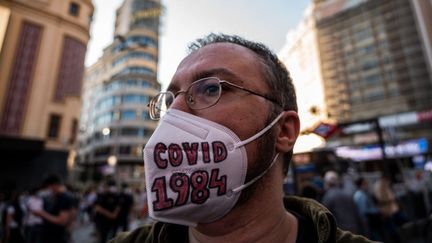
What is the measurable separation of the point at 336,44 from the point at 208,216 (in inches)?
1938

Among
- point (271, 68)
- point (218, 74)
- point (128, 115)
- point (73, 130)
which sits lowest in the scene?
point (218, 74)

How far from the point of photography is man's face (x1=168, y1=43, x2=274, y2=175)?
1278mm

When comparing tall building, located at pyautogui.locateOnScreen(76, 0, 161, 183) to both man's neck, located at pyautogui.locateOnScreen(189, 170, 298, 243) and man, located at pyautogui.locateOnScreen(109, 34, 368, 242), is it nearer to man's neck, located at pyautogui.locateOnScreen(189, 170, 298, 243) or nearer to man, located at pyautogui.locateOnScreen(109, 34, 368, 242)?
man, located at pyautogui.locateOnScreen(109, 34, 368, 242)

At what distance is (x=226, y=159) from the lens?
1.19 metres

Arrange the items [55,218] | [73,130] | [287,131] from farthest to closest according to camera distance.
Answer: [73,130] < [55,218] < [287,131]

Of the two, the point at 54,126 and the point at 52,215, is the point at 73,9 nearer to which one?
the point at 54,126

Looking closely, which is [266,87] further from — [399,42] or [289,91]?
[399,42]

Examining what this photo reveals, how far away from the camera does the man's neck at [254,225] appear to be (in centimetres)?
119

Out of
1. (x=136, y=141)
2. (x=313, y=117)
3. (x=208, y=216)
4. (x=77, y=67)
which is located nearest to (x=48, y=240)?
(x=208, y=216)

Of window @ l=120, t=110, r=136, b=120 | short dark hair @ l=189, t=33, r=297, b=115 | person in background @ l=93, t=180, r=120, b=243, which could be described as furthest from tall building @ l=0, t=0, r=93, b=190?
window @ l=120, t=110, r=136, b=120

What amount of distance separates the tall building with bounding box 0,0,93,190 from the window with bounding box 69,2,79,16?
7 cm

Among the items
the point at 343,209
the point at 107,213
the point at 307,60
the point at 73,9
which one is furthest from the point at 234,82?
the point at 307,60

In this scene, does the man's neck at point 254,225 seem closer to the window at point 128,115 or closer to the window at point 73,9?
the window at point 73,9

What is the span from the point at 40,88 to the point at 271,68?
2008cm
